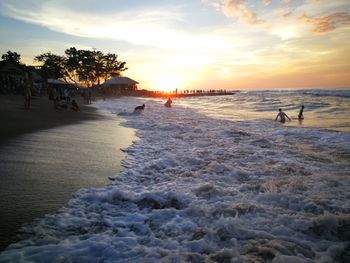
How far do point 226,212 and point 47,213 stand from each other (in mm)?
2697

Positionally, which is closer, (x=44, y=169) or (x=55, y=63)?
(x=44, y=169)

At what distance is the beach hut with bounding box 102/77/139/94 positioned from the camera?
60.0 meters

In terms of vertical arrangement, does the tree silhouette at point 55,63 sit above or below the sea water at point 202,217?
above

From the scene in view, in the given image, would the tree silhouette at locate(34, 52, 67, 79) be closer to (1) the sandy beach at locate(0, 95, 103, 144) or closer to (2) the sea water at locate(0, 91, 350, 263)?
(1) the sandy beach at locate(0, 95, 103, 144)

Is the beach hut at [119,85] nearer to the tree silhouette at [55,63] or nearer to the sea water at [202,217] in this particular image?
the tree silhouette at [55,63]

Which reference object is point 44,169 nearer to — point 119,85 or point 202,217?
point 202,217

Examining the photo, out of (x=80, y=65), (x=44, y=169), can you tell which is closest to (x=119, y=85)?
(x=80, y=65)

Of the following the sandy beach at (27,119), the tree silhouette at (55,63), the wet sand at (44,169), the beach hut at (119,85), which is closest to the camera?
the wet sand at (44,169)

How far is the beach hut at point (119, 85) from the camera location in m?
60.0

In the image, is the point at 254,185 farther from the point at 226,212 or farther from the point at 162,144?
the point at 162,144

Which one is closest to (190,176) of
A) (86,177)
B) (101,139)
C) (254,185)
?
(254,185)

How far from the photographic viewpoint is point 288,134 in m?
14.2

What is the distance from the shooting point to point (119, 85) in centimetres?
7550

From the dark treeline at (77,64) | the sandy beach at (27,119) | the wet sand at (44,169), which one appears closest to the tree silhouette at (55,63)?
the dark treeline at (77,64)
